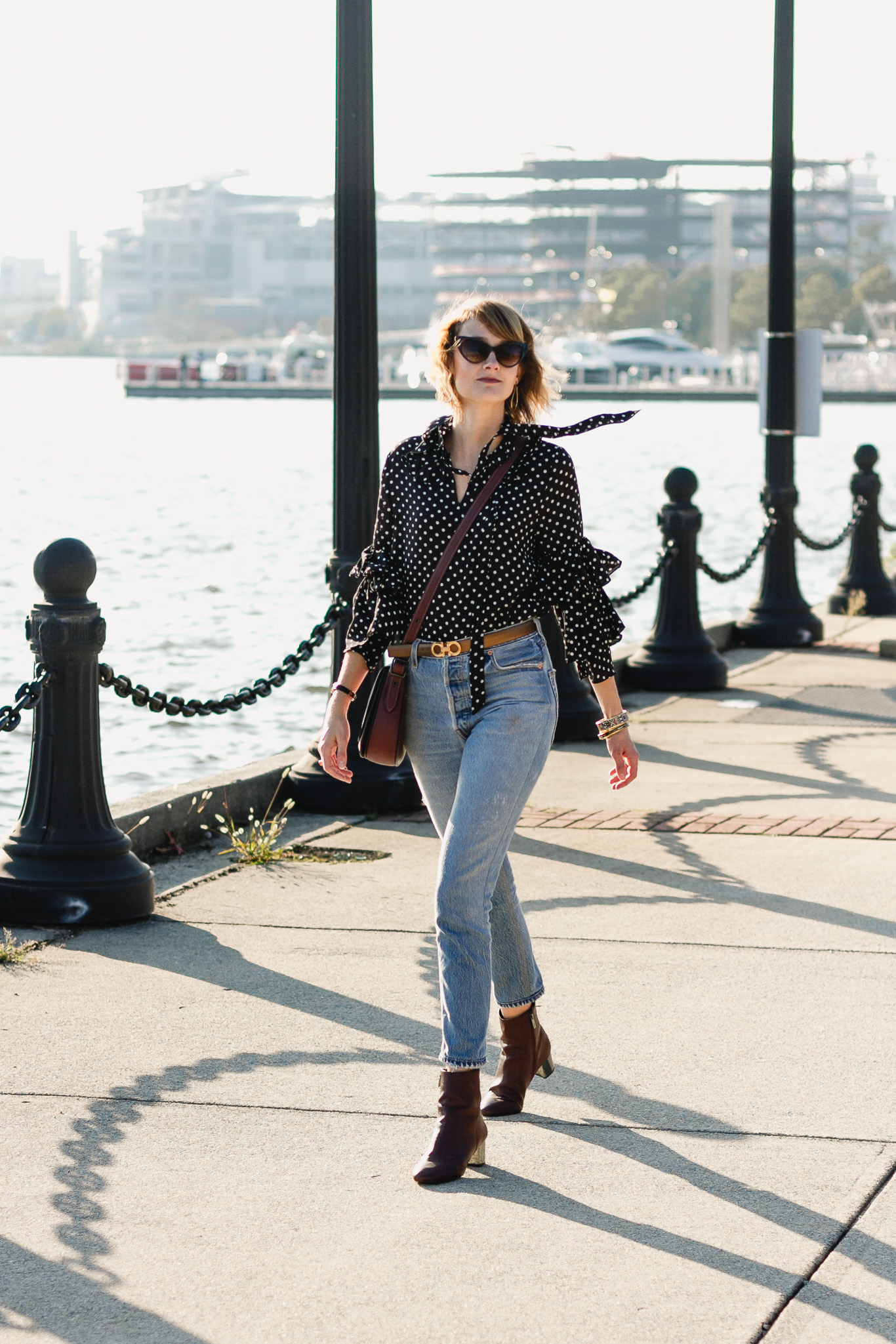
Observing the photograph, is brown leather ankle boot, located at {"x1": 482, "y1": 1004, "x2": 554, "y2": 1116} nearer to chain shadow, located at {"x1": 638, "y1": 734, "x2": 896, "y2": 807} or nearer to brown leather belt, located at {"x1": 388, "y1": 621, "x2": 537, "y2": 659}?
brown leather belt, located at {"x1": 388, "y1": 621, "x2": 537, "y2": 659}

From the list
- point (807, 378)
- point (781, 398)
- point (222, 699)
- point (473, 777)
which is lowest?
point (222, 699)

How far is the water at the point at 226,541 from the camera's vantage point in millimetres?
13820

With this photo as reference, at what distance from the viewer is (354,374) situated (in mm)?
7641

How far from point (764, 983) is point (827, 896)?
108 centimetres

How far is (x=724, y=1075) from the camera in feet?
14.3

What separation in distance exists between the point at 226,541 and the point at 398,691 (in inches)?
1222

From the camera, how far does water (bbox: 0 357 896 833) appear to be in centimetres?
1382

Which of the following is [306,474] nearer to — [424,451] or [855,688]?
[855,688]

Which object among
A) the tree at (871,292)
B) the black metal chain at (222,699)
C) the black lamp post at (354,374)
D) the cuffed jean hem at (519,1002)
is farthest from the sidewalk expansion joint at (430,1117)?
the tree at (871,292)

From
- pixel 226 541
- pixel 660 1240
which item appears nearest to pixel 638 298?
pixel 226 541

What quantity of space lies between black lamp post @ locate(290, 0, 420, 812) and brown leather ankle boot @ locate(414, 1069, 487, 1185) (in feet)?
12.3

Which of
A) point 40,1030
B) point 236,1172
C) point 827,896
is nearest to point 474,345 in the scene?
point 236,1172

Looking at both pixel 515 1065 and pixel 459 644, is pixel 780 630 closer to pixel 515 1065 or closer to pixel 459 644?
pixel 515 1065

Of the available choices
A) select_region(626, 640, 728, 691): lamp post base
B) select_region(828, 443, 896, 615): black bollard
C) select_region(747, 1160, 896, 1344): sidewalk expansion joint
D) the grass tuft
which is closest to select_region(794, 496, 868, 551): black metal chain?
select_region(828, 443, 896, 615): black bollard
